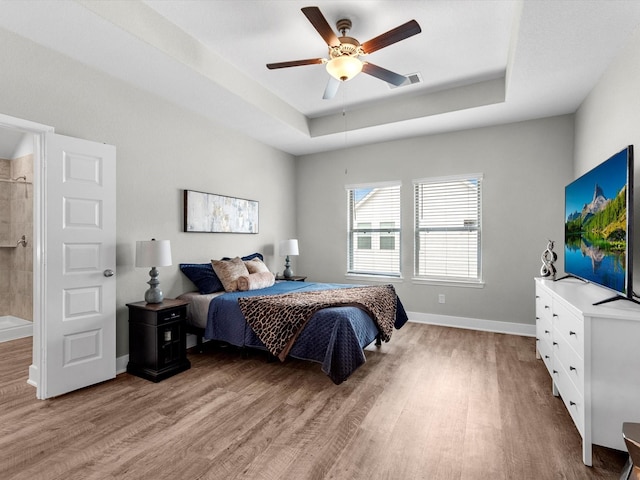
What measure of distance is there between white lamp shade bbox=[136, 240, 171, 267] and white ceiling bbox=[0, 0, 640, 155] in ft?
5.17

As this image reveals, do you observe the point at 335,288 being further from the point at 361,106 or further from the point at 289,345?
the point at 361,106

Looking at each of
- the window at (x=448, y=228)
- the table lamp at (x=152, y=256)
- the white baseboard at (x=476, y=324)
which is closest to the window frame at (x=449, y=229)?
the window at (x=448, y=228)

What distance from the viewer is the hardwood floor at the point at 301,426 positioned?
6.13 ft

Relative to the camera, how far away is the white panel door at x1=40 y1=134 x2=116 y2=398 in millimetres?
2684

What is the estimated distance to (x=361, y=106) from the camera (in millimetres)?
4609

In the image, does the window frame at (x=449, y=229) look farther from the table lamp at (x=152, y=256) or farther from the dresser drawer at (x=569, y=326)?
the table lamp at (x=152, y=256)

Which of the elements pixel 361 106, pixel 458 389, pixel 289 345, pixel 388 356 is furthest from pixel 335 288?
pixel 361 106

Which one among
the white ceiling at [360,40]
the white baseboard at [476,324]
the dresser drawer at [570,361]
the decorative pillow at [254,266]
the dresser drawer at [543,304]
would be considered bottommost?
the white baseboard at [476,324]

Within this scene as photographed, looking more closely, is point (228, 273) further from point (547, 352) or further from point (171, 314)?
point (547, 352)

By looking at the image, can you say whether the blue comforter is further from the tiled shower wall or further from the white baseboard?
the tiled shower wall

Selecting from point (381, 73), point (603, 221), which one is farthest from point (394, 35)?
point (603, 221)

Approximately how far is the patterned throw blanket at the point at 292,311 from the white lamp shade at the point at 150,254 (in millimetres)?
847

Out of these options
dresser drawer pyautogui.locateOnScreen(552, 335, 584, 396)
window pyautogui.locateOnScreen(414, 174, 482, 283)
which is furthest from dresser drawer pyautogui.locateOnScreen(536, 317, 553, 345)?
window pyautogui.locateOnScreen(414, 174, 482, 283)

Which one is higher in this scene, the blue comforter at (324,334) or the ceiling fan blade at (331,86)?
the ceiling fan blade at (331,86)
